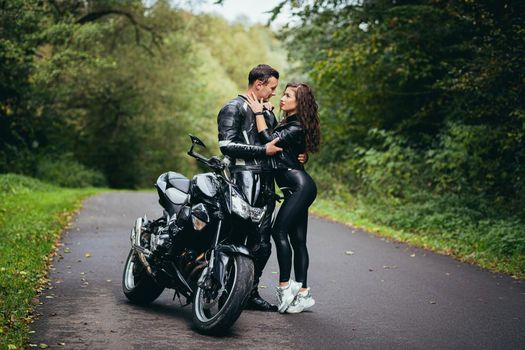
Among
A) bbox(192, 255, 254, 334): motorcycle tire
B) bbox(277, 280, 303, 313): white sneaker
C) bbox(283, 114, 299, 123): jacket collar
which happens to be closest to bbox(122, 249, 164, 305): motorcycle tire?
bbox(192, 255, 254, 334): motorcycle tire

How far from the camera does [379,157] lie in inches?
672

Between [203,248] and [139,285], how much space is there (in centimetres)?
95

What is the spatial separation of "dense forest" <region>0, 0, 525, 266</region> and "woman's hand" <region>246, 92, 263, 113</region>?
17.3 feet

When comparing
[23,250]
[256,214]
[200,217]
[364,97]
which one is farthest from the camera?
[364,97]

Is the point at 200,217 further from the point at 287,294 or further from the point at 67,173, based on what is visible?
the point at 67,173

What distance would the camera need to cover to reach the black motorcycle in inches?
219

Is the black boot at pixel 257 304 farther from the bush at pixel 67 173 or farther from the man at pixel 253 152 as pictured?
the bush at pixel 67 173

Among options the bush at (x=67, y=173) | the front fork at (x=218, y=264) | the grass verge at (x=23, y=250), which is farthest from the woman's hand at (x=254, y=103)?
the bush at (x=67, y=173)

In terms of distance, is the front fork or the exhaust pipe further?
the exhaust pipe

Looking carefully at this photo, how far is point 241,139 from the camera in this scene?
641 cm

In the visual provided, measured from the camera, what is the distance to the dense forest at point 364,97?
12.6m

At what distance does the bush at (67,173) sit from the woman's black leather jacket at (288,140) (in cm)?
2463

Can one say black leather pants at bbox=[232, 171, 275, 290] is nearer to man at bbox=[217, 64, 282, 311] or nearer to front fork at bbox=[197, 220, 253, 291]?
man at bbox=[217, 64, 282, 311]

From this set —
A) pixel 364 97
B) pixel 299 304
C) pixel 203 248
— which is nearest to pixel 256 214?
pixel 203 248
